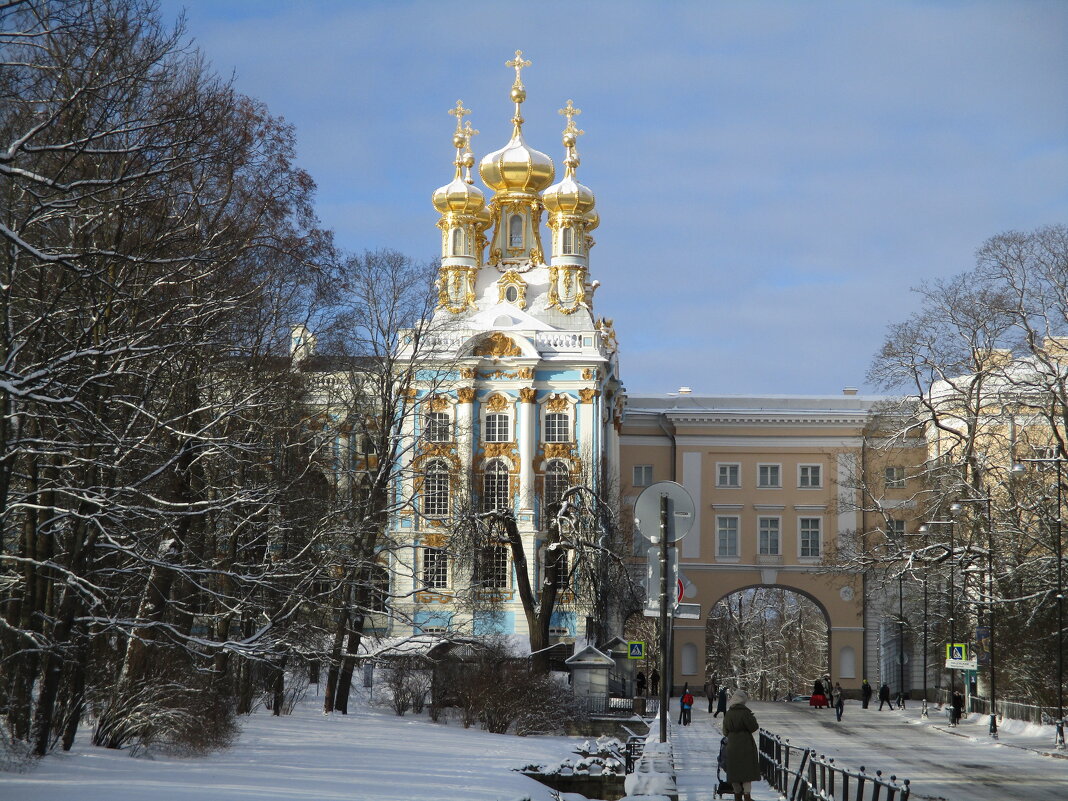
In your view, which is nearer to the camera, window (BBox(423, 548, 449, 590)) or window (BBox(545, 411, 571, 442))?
window (BBox(423, 548, 449, 590))

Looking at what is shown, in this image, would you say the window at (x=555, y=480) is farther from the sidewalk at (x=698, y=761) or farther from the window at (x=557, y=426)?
the sidewalk at (x=698, y=761)

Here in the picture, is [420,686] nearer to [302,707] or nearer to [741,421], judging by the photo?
[302,707]

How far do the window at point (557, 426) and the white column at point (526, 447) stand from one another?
0.80 metres

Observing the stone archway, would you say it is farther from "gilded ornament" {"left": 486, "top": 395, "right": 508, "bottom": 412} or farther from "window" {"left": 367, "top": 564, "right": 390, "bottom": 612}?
"window" {"left": 367, "top": 564, "right": 390, "bottom": 612}

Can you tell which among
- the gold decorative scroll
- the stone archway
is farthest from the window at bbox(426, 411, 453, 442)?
the stone archway

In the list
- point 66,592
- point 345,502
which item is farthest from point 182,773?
point 345,502

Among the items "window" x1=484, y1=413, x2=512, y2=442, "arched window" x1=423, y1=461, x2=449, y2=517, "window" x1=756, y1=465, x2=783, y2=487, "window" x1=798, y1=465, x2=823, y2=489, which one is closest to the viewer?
"arched window" x1=423, y1=461, x2=449, y2=517

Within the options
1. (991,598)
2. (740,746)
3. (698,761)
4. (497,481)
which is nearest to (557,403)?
(497,481)

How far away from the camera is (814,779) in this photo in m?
15.6

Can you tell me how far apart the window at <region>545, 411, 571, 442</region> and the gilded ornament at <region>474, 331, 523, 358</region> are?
2.97 m

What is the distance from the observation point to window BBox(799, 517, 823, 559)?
232 ft

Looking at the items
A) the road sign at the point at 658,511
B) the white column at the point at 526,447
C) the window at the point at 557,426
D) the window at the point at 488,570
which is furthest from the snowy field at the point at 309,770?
the window at the point at 557,426

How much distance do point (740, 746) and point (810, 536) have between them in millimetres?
55657

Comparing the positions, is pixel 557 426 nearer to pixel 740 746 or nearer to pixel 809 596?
pixel 809 596
